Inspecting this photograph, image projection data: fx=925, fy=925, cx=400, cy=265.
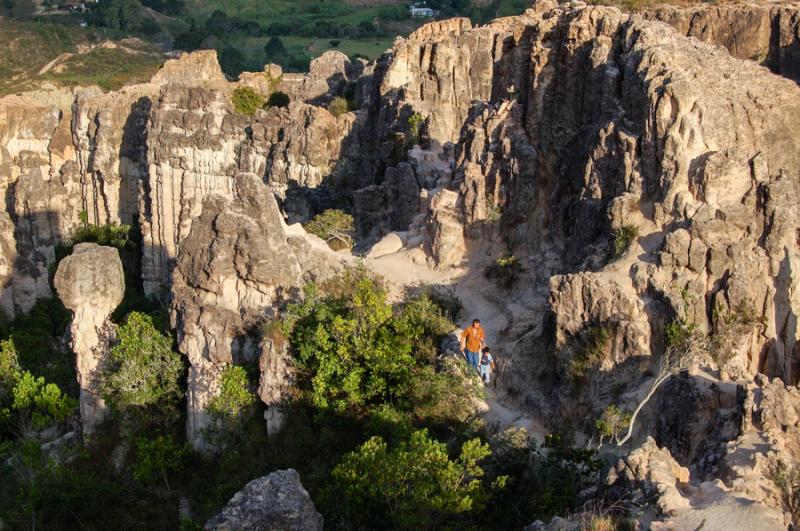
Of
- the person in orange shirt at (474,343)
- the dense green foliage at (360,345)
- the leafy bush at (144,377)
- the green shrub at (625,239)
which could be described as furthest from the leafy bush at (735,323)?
the leafy bush at (144,377)

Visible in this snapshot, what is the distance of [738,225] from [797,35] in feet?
61.0

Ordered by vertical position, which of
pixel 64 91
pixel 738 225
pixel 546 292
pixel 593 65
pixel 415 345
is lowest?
pixel 64 91

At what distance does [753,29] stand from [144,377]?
2425 cm

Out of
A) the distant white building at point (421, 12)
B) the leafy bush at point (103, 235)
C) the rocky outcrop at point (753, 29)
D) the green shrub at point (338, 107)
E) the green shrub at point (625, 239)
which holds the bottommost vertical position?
the leafy bush at point (103, 235)

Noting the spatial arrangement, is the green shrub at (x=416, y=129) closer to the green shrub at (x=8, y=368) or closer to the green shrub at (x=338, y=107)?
the green shrub at (x=338, y=107)

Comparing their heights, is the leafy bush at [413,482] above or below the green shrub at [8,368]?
above

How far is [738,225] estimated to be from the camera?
16.3 m

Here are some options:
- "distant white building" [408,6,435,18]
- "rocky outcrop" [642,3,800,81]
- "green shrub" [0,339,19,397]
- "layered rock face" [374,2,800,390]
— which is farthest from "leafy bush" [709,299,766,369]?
"distant white building" [408,6,435,18]

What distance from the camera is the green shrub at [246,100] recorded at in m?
43.4

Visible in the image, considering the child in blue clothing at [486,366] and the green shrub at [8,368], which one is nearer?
the child in blue clothing at [486,366]

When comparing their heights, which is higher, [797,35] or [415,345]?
[797,35]

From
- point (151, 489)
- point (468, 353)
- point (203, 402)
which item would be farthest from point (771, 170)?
point (151, 489)

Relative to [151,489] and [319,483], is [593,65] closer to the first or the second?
[319,483]

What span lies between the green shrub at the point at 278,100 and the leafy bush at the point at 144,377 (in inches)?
1037
